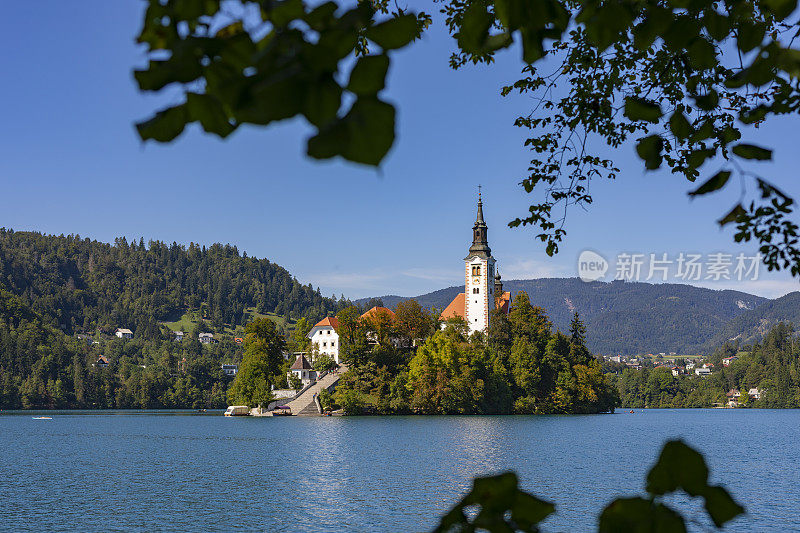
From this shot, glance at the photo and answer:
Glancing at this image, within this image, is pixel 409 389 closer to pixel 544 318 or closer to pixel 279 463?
pixel 544 318

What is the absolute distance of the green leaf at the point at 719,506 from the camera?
5.27 feet

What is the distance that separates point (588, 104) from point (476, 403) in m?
75.4

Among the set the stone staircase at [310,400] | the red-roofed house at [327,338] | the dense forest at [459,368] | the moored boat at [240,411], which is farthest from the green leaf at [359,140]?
the red-roofed house at [327,338]

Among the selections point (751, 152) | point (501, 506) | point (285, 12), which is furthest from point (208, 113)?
point (751, 152)

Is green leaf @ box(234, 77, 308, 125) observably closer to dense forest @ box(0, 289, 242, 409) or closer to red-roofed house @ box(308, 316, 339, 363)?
red-roofed house @ box(308, 316, 339, 363)

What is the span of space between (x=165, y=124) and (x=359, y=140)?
0.53m

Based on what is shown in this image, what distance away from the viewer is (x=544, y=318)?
85.2 m

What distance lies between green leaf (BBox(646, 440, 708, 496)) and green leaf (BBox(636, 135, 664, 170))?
104 cm

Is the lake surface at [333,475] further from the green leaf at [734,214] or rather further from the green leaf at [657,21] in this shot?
the green leaf at [657,21]

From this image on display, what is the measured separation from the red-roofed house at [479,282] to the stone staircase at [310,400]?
55.6ft

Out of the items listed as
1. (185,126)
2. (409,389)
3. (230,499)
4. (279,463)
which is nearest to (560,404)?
(409,389)

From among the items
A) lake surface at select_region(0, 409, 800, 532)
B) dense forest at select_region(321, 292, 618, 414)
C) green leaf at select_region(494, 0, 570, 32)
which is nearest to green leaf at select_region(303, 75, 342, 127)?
green leaf at select_region(494, 0, 570, 32)

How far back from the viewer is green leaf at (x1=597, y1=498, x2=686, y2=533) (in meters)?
1.55

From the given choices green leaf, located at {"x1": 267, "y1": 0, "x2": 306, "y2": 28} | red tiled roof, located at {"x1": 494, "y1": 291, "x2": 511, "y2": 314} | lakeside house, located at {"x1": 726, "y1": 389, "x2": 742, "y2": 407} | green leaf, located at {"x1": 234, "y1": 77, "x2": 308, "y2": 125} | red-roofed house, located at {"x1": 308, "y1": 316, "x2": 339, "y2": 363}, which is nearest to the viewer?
green leaf, located at {"x1": 234, "y1": 77, "x2": 308, "y2": 125}
